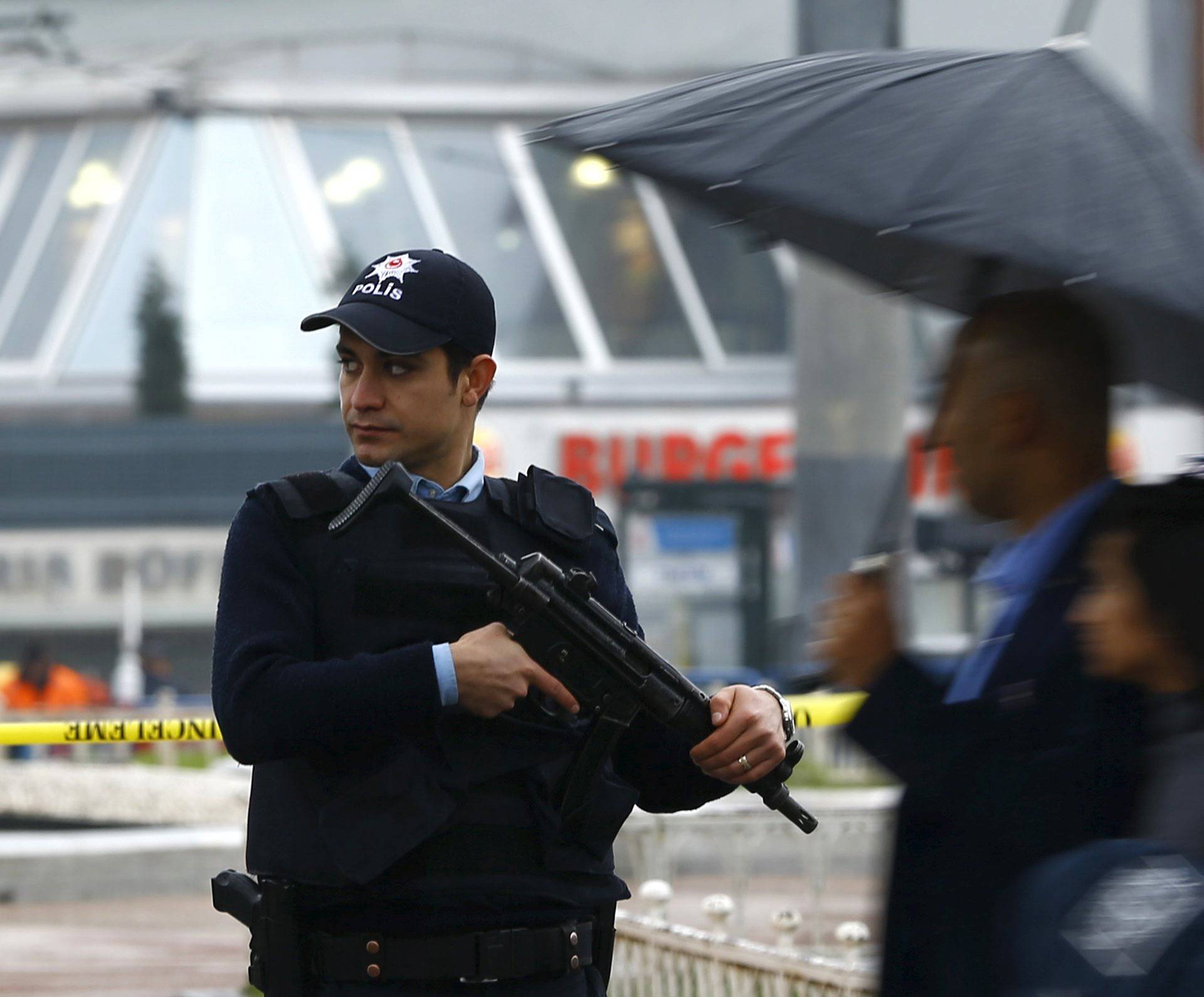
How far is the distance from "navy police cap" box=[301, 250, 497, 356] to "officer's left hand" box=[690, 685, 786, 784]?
0.70 m

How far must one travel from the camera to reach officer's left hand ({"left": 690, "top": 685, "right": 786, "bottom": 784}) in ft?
9.91

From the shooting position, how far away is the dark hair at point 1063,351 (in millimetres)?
2400

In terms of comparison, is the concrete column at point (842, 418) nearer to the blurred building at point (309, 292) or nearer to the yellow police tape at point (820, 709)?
the yellow police tape at point (820, 709)

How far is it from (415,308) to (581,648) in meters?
0.60

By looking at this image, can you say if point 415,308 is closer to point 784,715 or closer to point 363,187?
point 784,715

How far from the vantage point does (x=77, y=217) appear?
104 feet

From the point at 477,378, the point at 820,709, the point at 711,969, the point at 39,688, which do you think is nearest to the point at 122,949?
the point at 711,969

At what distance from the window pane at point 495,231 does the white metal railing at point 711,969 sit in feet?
82.4

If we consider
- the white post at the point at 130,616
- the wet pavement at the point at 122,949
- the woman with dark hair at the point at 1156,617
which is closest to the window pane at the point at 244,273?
the white post at the point at 130,616

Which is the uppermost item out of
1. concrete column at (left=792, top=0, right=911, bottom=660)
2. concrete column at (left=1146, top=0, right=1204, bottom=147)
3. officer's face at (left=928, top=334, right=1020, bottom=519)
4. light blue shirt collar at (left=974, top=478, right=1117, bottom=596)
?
concrete column at (left=1146, top=0, right=1204, bottom=147)

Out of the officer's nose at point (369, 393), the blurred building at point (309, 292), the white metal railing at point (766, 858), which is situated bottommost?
the white metal railing at point (766, 858)

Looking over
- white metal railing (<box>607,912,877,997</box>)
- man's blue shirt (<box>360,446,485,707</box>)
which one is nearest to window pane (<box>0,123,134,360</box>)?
white metal railing (<box>607,912,877,997</box>)

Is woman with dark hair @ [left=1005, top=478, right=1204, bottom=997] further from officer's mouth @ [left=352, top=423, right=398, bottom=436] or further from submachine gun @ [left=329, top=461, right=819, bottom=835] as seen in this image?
officer's mouth @ [left=352, top=423, right=398, bottom=436]

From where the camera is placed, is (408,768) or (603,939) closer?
(408,768)
